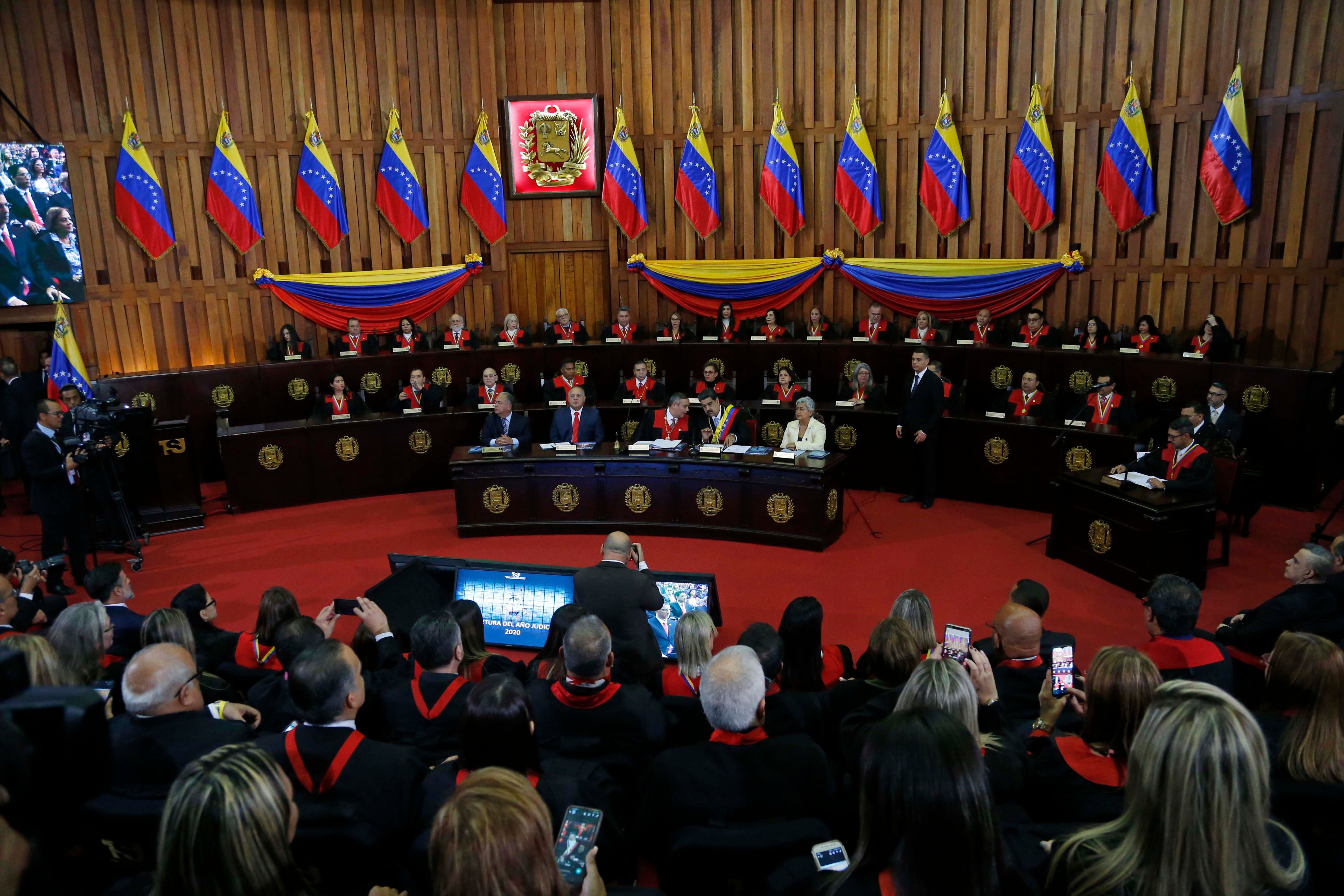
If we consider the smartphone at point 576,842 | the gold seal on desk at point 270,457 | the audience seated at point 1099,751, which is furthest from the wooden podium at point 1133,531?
the gold seal on desk at point 270,457

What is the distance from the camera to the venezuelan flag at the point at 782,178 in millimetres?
12273

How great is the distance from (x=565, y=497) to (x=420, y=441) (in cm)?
Result: 241

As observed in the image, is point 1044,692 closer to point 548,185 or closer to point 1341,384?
point 1341,384

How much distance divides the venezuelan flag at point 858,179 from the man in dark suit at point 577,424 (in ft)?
16.2

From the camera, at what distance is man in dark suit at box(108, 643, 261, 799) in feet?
9.84

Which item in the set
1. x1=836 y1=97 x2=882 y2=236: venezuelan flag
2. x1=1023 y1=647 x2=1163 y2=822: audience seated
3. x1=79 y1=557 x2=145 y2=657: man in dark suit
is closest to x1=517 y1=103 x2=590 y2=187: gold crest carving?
x1=836 y1=97 x2=882 y2=236: venezuelan flag

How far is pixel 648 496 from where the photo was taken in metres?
8.71

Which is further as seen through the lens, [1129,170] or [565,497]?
[1129,170]

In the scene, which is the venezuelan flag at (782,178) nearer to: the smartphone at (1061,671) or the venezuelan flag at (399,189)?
the venezuelan flag at (399,189)

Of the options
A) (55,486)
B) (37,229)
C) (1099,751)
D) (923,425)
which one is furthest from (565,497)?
(37,229)

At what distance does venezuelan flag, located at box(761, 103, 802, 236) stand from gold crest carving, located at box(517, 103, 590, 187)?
2.55 m

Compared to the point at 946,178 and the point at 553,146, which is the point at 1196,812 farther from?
the point at 553,146

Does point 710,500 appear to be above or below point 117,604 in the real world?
below

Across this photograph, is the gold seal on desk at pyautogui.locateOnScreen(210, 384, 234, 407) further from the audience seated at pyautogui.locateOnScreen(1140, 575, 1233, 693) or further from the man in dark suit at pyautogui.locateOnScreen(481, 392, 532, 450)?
the audience seated at pyautogui.locateOnScreen(1140, 575, 1233, 693)
